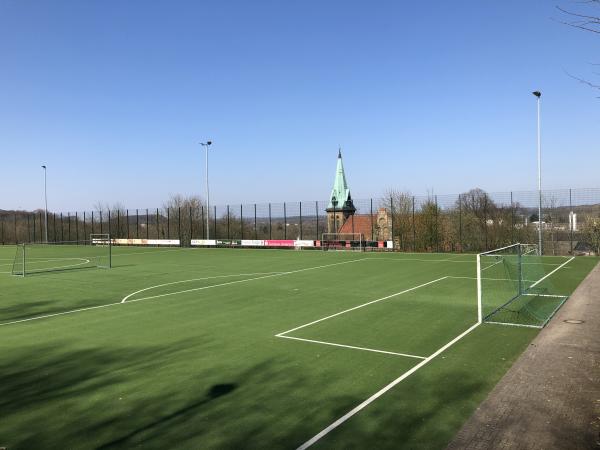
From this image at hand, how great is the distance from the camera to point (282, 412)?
5.44m

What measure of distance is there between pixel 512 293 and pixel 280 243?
24.1 meters

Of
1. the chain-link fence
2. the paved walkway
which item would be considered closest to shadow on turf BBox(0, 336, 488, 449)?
the paved walkway

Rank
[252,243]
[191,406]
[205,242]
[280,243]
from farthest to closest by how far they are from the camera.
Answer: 1. [205,242]
2. [252,243]
3. [280,243]
4. [191,406]

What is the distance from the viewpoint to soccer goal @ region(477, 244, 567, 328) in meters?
10.0

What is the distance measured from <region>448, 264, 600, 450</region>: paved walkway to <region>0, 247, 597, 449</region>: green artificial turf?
25cm

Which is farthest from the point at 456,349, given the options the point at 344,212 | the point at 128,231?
the point at 344,212

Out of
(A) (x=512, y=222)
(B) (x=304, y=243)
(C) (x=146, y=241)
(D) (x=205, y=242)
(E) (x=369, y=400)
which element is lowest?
(E) (x=369, y=400)

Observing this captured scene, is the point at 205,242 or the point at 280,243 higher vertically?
the point at 205,242

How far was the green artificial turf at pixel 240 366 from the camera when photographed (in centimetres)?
502

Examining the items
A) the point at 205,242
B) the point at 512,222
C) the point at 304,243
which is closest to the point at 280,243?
the point at 304,243

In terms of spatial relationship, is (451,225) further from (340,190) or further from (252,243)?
(340,190)

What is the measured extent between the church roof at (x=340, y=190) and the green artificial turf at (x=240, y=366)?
53.5m

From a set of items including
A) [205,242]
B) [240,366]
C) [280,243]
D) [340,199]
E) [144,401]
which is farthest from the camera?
[340,199]

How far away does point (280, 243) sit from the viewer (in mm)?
35656
